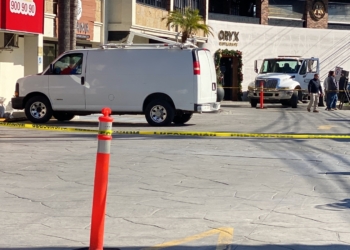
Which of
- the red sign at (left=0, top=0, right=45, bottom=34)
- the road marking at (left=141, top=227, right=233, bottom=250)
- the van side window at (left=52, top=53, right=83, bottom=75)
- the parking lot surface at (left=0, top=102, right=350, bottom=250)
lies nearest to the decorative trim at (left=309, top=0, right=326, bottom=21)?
the red sign at (left=0, top=0, right=45, bottom=34)

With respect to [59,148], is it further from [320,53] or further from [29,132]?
[320,53]

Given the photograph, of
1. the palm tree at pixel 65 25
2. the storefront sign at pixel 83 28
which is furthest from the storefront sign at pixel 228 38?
the palm tree at pixel 65 25

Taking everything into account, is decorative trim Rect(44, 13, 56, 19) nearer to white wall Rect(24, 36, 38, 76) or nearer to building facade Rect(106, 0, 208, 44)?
white wall Rect(24, 36, 38, 76)

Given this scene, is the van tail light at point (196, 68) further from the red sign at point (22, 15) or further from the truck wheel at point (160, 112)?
the red sign at point (22, 15)

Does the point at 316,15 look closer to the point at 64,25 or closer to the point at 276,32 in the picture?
the point at 276,32

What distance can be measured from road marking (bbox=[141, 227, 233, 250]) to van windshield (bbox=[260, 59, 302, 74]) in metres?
30.7

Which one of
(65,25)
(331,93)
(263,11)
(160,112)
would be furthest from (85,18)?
(263,11)

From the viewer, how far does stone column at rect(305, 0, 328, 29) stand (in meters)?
49.1

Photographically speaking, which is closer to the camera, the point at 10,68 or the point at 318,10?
the point at 10,68

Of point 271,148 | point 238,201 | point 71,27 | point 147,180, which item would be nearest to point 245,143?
point 271,148

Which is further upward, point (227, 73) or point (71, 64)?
point (227, 73)

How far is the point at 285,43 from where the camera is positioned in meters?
47.2

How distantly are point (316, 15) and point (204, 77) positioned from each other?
31.5m

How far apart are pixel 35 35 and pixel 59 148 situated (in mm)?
11782
